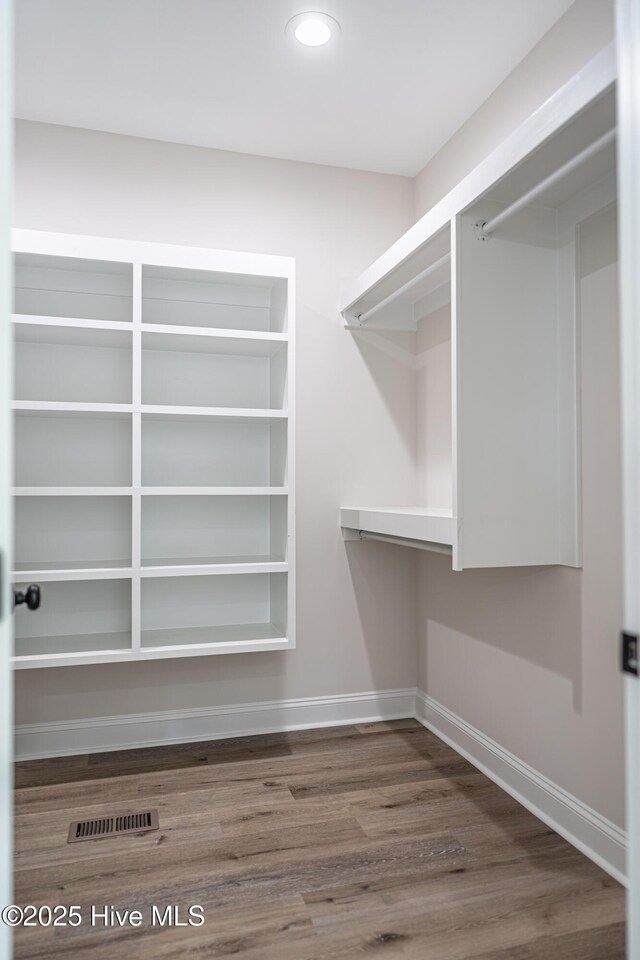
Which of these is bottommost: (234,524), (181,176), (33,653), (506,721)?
(506,721)

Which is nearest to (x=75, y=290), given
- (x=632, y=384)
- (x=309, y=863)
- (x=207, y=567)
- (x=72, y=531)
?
(x=72, y=531)

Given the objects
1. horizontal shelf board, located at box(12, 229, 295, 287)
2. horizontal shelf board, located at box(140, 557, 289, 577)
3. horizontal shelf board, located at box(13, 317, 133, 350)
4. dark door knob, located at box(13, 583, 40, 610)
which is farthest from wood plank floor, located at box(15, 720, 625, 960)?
horizontal shelf board, located at box(12, 229, 295, 287)

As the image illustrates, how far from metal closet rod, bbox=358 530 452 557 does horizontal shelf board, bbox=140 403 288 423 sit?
27.0 inches

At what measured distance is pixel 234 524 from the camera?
3033mm

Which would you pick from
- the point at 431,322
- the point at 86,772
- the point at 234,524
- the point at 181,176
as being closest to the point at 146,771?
the point at 86,772

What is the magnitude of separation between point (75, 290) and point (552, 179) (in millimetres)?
1988

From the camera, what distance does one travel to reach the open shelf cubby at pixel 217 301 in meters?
2.87

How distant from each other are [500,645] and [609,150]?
5.56 feet

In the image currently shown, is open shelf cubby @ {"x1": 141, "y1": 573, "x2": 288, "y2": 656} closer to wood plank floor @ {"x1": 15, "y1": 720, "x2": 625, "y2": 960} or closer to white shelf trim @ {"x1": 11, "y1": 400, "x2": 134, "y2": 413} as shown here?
wood plank floor @ {"x1": 15, "y1": 720, "x2": 625, "y2": 960}

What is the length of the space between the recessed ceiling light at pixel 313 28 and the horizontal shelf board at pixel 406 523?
1683 millimetres

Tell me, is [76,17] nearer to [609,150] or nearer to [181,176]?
[181,176]

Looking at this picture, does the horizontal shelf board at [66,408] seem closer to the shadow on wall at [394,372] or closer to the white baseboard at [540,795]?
the shadow on wall at [394,372]

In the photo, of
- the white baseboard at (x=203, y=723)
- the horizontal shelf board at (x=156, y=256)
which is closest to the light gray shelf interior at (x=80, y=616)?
the white baseboard at (x=203, y=723)

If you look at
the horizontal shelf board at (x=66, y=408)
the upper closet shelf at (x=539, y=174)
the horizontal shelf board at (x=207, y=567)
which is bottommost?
the horizontal shelf board at (x=207, y=567)
